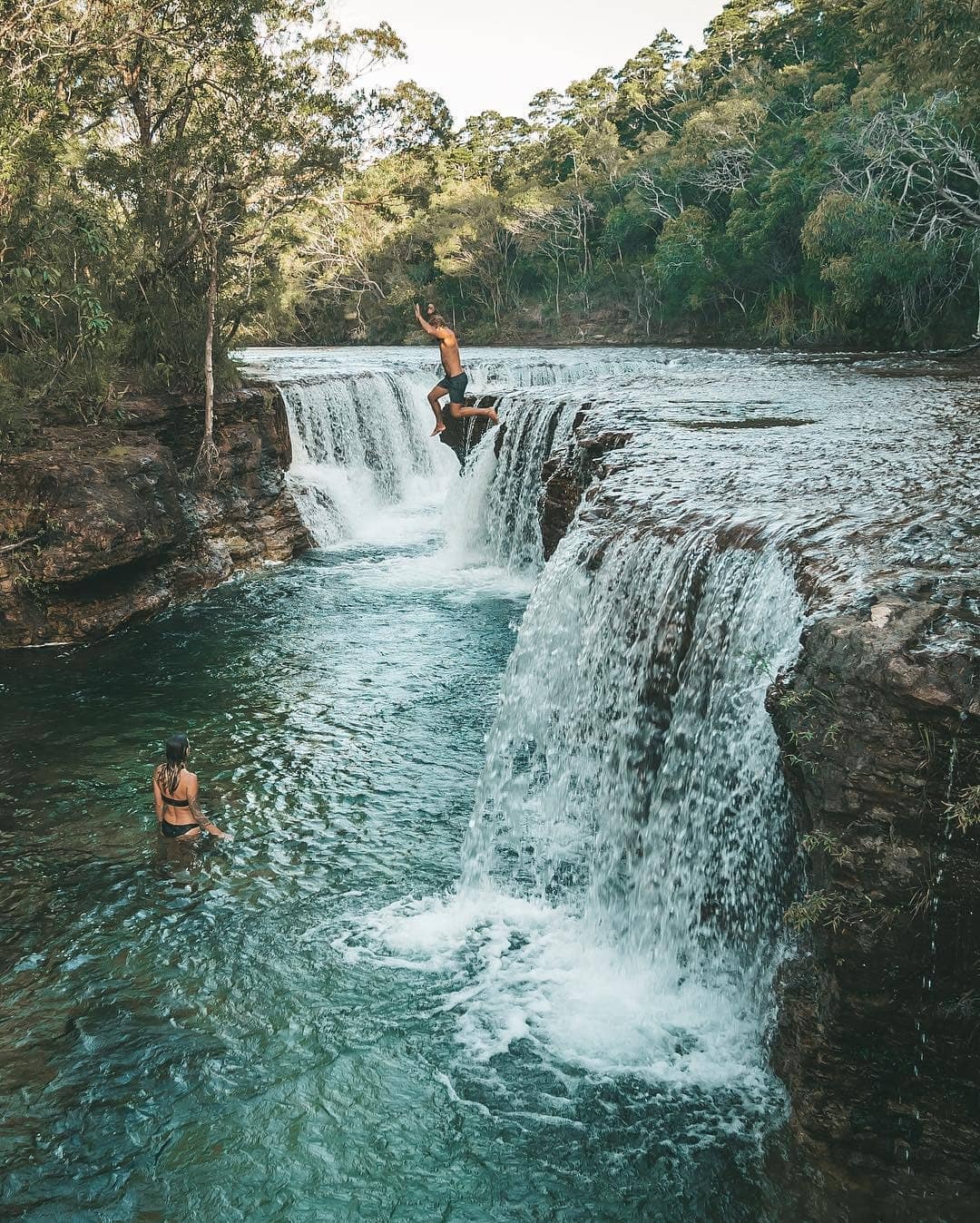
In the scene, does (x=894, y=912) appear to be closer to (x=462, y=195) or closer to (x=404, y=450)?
(x=404, y=450)

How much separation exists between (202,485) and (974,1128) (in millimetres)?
13143

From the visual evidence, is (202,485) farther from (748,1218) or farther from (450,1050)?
(748,1218)

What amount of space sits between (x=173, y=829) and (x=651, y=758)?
3.49 metres

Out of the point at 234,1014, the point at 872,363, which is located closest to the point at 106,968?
the point at 234,1014

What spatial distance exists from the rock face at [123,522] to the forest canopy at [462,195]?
2.47 ft

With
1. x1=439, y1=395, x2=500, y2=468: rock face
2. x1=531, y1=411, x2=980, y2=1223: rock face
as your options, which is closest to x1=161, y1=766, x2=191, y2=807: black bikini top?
x1=531, y1=411, x2=980, y2=1223: rock face

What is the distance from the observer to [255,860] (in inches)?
277

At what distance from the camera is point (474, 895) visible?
6688 mm

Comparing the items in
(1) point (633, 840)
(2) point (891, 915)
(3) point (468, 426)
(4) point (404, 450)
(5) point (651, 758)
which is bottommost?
(1) point (633, 840)

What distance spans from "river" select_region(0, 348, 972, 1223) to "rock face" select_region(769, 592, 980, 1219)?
50 cm

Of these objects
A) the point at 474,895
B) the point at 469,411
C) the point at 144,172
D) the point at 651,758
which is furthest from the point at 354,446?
the point at 651,758

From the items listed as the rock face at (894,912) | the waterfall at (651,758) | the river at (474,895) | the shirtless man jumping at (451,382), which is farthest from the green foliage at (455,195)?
the rock face at (894,912)

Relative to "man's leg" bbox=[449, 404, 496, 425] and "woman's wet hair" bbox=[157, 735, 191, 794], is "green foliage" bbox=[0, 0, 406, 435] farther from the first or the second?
"woman's wet hair" bbox=[157, 735, 191, 794]

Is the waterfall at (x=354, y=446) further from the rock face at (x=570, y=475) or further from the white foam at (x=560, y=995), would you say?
the white foam at (x=560, y=995)
